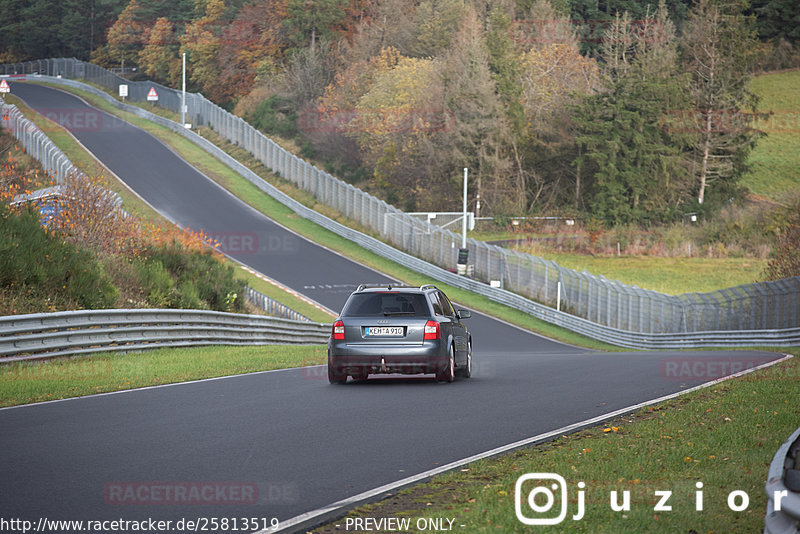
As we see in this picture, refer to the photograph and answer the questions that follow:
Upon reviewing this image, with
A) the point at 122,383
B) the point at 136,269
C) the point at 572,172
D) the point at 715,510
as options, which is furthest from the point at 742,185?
the point at 715,510

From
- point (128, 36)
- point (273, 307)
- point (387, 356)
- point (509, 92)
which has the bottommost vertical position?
point (273, 307)

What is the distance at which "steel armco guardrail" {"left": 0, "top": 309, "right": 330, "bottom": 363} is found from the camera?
61.8ft

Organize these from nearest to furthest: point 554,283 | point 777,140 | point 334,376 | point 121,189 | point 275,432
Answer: point 275,432 < point 334,376 < point 554,283 < point 121,189 < point 777,140

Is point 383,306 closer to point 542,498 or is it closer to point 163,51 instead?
point 542,498

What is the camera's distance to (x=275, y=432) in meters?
11.1

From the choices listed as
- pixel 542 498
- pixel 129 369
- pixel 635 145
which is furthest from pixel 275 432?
pixel 635 145

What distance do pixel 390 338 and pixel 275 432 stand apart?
17.5 feet

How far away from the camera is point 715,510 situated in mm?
7148

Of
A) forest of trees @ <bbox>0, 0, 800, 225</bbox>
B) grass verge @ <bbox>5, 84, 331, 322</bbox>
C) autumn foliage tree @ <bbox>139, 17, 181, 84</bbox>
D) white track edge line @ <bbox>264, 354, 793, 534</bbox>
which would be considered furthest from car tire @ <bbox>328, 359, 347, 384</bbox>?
autumn foliage tree @ <bbox>139, 17, 181, 84</bbox>

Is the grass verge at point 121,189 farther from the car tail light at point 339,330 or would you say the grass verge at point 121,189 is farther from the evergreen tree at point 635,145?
the evergreen tree at point 635,145

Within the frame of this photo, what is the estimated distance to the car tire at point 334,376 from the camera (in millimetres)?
16438

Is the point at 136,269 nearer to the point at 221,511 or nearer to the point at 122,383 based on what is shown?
the point at 122,383

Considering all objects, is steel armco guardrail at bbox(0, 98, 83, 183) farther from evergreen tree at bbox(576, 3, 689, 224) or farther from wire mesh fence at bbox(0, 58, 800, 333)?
evergreen tree at bbox(576, 3, 689, 224)

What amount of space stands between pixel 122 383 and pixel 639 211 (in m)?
68.1
